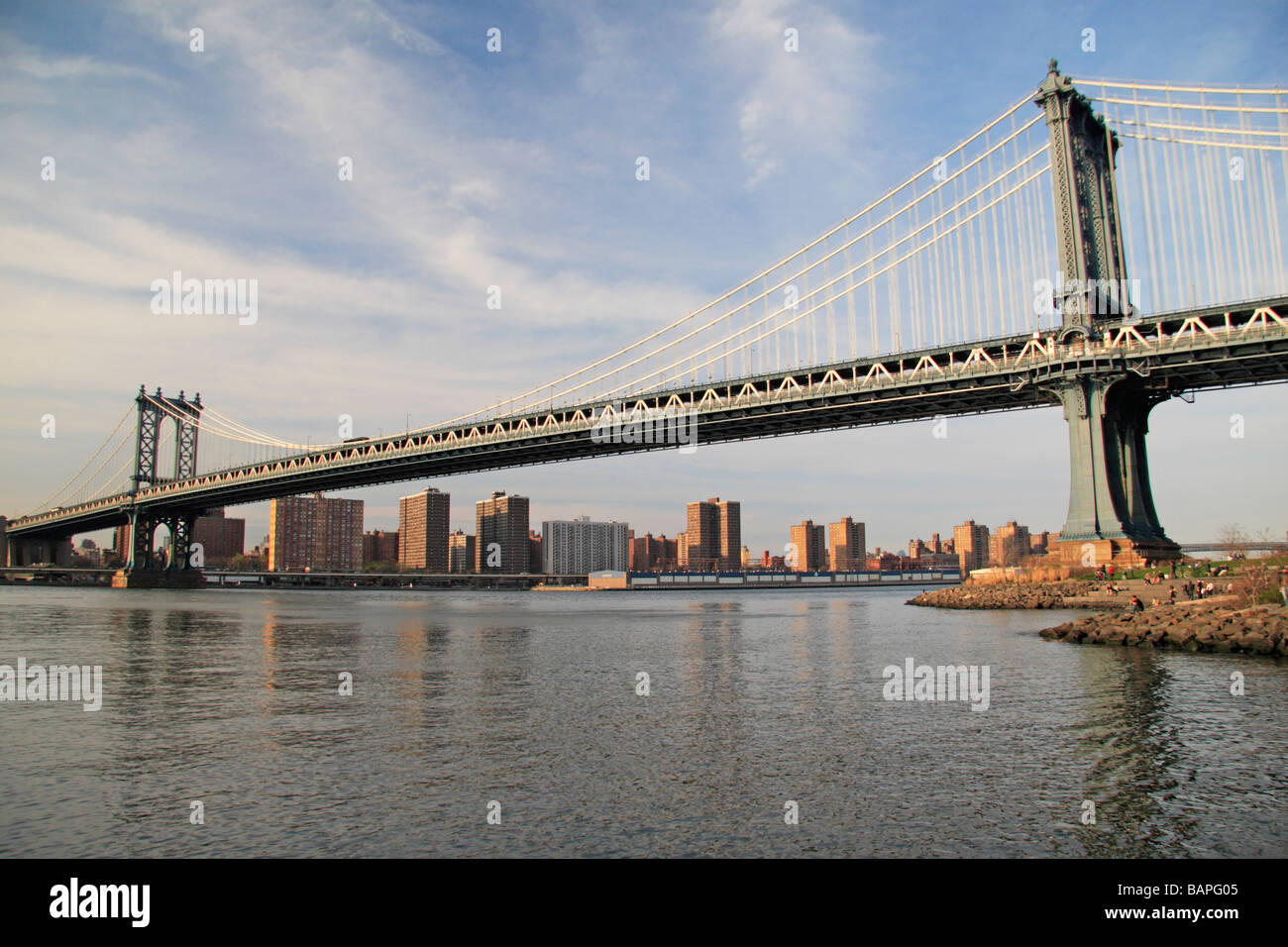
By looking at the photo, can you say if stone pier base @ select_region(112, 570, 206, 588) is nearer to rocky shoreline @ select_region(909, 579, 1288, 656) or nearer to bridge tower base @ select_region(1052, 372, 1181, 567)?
bridge tower base @ select_region(1052, 372, 1181, 567)

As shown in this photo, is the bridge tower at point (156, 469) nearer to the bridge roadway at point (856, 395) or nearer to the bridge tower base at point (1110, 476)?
the bridge roadway at point (856, 395)

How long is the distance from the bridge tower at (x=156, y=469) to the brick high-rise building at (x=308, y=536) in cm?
8295

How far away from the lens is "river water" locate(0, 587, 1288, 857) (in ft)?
25.8

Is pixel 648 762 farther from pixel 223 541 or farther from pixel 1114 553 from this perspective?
pixel 223 541

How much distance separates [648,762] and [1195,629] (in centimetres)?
2030

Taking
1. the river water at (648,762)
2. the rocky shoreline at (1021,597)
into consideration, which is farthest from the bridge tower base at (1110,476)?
the river water at (648,762)

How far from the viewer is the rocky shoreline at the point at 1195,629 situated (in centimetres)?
2198

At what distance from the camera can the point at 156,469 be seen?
105 m

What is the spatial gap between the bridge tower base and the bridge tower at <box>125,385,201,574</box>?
316ft

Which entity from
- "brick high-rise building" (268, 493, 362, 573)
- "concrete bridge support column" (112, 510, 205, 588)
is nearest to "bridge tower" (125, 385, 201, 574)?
"concrete bridge support column" (112, 510, 205, 588)

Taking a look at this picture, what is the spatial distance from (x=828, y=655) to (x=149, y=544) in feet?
328

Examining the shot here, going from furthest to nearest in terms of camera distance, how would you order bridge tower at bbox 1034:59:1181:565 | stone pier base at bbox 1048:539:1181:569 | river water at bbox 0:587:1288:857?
1. bridge tower at bbox 1034:59:1181:565
2. stone pier base at bbox 1048:539:1181:569
3. river water at bbox 0:587:1288:857

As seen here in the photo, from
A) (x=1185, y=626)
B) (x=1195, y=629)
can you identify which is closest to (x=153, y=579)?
(x=1185, y=626)
